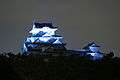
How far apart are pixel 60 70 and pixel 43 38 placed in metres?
30.1

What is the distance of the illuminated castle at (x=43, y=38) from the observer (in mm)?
62234

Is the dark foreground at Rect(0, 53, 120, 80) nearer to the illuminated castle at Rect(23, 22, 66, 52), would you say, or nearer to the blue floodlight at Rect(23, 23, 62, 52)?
the illuminated castle at Rect(23, 22, 66, 52)

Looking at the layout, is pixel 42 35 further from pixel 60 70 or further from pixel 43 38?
pixel 60 70

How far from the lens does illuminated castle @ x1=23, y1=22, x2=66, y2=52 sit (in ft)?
204

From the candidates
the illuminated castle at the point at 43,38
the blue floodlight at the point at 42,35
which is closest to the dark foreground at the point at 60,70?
the illuminated castle at the point at 43,38

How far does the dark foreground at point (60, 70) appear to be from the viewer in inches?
1297

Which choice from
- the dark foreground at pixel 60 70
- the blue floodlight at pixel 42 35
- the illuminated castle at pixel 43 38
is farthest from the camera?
the blue floodlight at pixel 42 35

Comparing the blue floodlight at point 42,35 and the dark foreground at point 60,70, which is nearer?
the dark foreground at point 60,70

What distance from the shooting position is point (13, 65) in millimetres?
34312

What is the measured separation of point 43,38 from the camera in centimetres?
6469

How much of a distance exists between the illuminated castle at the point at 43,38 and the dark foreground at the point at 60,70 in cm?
2498

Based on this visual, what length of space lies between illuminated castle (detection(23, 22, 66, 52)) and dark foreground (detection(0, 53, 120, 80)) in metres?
25.0

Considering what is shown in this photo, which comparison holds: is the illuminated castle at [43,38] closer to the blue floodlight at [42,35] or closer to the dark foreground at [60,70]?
the blue floodlight at [42,35]

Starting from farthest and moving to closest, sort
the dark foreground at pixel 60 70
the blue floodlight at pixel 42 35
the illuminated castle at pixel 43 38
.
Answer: the blue floodlight at pixel 42 35 < the illuminated castle at pixel 43 38 < the dark foreground at pixel 60 70
